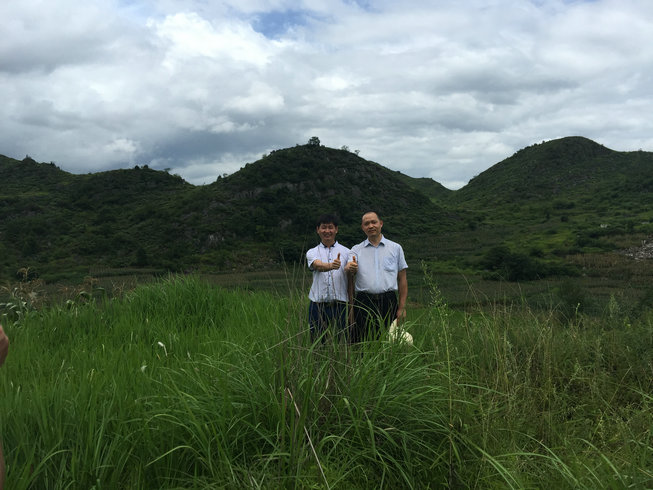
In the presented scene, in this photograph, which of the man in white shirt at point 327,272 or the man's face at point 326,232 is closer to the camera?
the man in white shirt at point 327,272

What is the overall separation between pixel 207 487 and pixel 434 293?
2.33 m

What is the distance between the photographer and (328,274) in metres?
3.96

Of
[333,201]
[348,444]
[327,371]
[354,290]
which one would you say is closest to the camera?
[348,444]

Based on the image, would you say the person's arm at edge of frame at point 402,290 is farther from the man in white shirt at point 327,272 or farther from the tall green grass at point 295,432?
the tall green grass at point 295,432

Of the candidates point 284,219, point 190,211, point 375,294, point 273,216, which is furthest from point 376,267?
point 190,211

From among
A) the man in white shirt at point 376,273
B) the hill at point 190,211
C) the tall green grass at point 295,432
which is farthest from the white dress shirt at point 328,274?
the hill at point 190,211

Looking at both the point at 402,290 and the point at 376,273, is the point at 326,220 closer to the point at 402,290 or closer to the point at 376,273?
the point at 376,273

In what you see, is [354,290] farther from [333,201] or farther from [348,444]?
[333,201]

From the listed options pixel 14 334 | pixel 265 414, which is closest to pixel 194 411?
pixel 265 414

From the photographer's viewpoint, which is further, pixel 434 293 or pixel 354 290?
pixel 354 290

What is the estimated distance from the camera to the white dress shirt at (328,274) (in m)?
3.97

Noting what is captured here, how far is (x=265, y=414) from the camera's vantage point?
2.43m

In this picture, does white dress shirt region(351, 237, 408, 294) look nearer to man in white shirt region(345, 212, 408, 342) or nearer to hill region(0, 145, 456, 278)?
man in white shirt region(345, 212, 408, 342)

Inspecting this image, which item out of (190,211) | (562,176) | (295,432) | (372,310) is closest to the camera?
(295,432)
